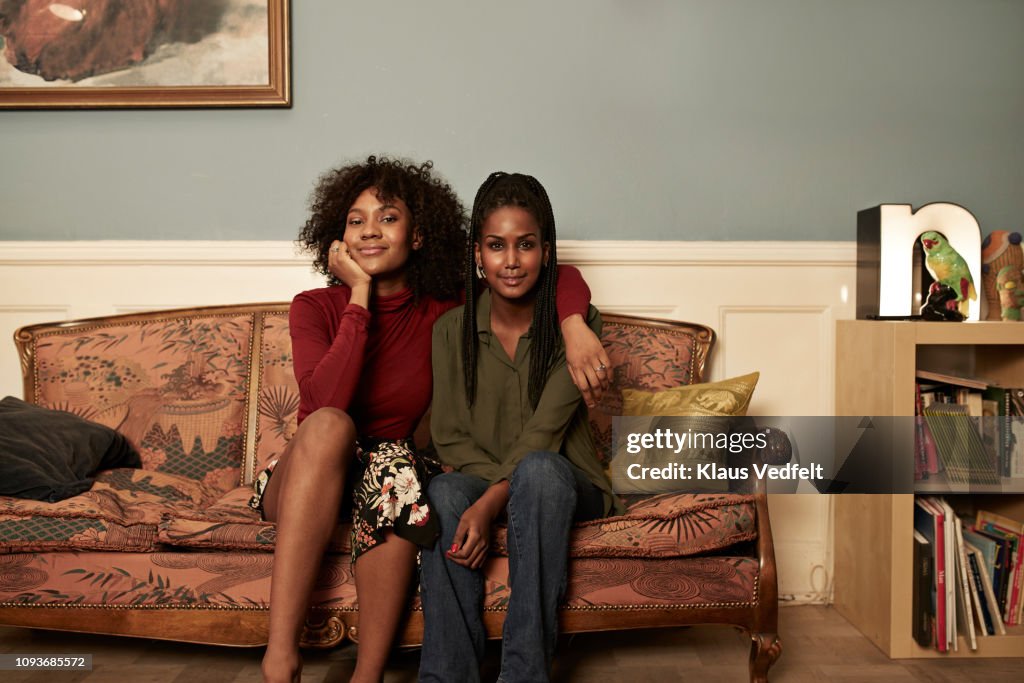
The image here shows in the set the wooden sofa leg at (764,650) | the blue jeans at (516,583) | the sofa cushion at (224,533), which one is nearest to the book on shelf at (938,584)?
the wooden sofa leg at (764,650)

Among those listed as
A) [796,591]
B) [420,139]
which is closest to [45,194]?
[420,139]

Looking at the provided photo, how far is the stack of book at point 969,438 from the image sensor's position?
7.06 feet

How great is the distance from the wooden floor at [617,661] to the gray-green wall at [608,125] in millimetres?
1160

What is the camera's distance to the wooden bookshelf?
2092mm

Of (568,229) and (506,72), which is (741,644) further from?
(506,72)

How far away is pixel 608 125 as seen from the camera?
253cm

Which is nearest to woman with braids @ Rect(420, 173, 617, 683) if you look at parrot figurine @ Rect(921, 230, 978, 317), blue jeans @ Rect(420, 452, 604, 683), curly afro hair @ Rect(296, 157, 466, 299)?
blue jeans @ Rect(420, 452, 604, 683)

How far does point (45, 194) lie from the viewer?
2.55m

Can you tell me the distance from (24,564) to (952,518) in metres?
2.14

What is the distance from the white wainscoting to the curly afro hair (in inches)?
16.6

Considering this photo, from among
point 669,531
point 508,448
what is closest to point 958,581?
point 669,531

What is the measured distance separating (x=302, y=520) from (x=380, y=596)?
0.21 meters

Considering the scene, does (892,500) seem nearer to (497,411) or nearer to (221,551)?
(497,411)

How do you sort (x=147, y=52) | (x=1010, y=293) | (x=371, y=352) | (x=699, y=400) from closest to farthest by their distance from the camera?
(x=371, y=352) < (x=699, y=400) < (x=1010, y=293) < (x=147, y=52)
